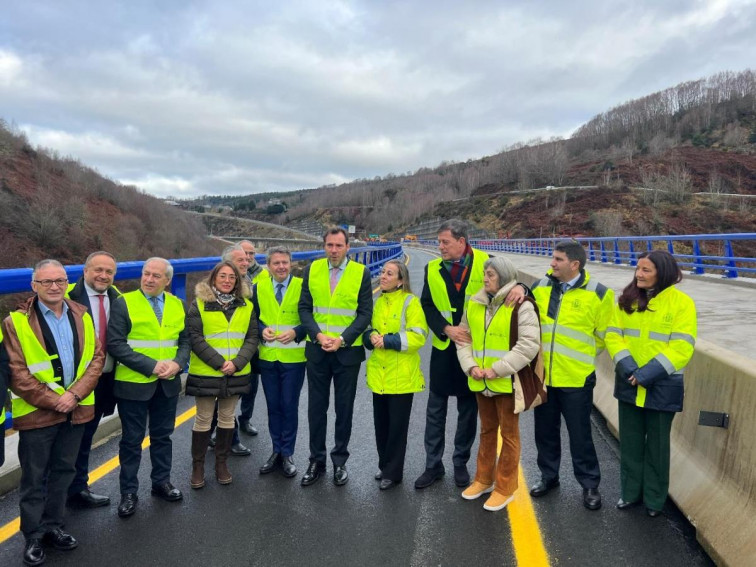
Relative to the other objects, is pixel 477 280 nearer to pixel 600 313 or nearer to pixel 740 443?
pixel 600 313

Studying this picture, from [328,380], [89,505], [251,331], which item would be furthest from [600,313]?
[89,505]

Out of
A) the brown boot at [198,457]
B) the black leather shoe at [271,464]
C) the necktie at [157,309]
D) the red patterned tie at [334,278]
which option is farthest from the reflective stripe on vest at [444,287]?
the necktie at [157,309]

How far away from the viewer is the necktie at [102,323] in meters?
3.41

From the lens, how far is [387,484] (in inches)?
148

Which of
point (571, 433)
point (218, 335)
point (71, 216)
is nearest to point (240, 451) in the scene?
point (218, 335)

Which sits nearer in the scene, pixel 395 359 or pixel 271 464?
pixel 395 359

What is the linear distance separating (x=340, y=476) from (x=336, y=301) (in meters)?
1.33

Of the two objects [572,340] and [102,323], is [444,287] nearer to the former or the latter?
[572,340]

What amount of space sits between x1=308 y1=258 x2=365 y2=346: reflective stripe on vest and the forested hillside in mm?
41020

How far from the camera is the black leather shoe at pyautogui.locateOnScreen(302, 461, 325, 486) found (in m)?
3.83

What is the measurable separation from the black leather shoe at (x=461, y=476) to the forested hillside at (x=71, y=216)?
41946mm

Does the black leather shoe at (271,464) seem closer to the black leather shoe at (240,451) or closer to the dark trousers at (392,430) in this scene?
the black leather shoe at (240,451)

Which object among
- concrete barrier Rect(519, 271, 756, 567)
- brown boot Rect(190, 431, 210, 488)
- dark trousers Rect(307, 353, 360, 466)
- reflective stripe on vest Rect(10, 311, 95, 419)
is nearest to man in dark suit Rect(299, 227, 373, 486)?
dark trousers Rect(307, 353, 360, 466)

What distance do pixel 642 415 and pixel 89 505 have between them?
150 inches
